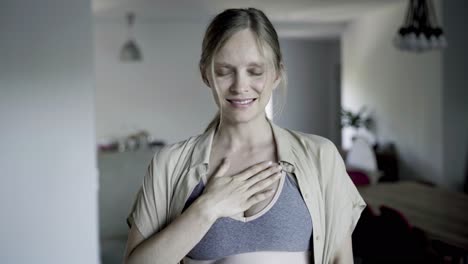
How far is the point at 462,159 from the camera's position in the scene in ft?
18.4

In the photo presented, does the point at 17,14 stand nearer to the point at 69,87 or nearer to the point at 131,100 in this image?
the point at 69,87

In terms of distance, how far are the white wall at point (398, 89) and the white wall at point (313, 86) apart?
5.80 feet

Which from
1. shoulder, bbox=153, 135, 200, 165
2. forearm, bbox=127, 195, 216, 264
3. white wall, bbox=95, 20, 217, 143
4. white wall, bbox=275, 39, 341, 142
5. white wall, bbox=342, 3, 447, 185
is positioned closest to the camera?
forearm, bbox=127, 195, 216, 264

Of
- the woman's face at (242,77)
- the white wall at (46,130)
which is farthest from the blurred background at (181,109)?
the woman's face at (242,77)

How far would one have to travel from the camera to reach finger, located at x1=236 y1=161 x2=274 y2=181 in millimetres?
980

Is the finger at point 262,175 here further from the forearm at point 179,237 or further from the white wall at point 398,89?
the white wall at point 398,89

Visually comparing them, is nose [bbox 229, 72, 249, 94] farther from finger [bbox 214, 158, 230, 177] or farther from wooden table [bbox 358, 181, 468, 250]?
wooden table [bbox 358, 181, 468, 250]

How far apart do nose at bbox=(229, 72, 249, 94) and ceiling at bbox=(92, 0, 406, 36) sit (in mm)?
5182

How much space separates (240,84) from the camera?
958mm

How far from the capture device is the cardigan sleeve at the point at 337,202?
100 centimetres

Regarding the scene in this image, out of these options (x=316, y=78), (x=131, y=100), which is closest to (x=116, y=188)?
(x=131, y=100)

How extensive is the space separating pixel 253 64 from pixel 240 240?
1.09 feet

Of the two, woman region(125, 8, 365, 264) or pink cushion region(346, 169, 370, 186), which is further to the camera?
pink cushion region(346, 169, 370, 186)

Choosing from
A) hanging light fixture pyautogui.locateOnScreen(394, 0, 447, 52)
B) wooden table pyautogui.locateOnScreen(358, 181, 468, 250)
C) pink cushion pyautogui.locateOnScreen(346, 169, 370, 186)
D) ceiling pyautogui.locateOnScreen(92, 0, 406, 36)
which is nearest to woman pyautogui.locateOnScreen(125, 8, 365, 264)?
wooden table pyautogui.locateOnScreen(358, 181, 468, 250)
